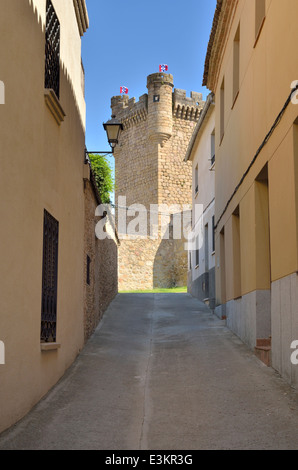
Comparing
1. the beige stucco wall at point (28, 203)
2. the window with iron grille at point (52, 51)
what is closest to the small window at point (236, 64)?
the beige stucco wall at point (28, 203)

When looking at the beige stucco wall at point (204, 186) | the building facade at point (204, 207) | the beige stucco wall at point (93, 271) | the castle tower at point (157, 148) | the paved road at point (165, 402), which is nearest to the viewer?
the paved road at point (165, 402)

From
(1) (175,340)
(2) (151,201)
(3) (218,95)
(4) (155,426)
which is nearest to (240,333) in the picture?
(1) (175,340)

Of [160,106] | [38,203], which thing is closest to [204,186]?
[38,203]

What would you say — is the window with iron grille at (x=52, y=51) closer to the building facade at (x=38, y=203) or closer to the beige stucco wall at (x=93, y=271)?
the building facade at (x=38, y=203)

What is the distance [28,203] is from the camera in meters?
6.33

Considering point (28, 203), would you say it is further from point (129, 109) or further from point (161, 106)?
point (129, 109)

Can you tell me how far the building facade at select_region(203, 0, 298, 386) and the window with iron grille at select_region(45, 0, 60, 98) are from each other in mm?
3090

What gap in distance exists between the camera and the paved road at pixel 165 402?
5.22 meters

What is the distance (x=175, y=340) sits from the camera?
1127cm

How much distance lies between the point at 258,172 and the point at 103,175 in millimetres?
7860

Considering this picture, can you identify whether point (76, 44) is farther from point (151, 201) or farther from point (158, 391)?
point (151, 201)

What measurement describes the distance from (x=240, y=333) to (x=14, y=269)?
5965mm

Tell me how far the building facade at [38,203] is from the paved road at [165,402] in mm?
388

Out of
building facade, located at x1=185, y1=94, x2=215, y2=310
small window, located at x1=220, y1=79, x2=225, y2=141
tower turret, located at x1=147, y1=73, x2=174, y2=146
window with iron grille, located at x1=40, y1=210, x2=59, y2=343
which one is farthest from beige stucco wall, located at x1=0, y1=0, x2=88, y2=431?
tower turret, located at x1=147, y1=73, x2=174, y2=146
